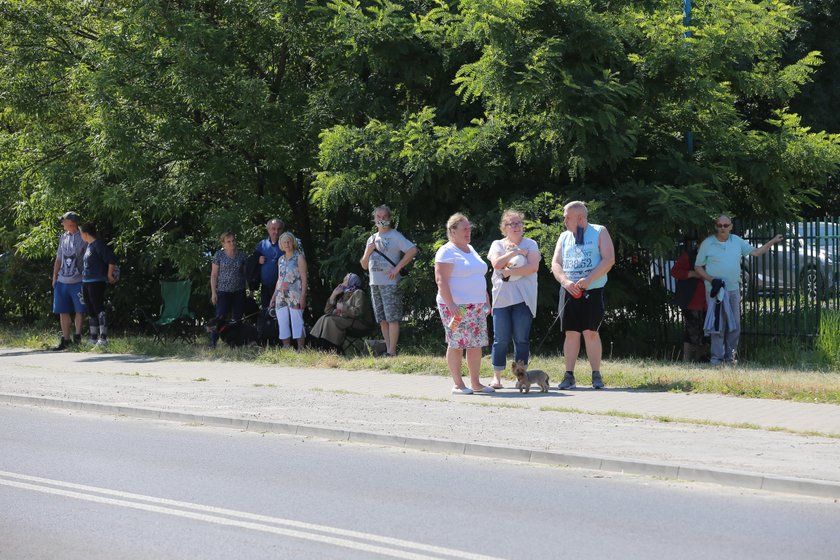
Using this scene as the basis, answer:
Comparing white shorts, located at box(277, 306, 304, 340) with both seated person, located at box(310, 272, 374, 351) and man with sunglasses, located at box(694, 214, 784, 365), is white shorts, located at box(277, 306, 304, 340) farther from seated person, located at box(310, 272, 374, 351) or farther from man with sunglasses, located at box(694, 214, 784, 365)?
man with sunglasses, located at box(694, 214, 784, 365)

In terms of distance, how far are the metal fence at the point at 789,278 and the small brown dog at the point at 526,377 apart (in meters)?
3.76

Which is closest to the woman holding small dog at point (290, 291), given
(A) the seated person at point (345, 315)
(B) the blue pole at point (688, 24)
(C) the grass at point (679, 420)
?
(A) the seated person at point (345, 315)

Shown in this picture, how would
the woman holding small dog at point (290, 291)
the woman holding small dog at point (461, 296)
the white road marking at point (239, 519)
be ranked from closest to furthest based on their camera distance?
the white road marking at point (239, 519), the woman holding small dog at point (461, 296), the woman holding small dog at point (290, 291)

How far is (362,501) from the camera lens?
772 centimetres

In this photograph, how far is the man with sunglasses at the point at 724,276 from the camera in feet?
48.1

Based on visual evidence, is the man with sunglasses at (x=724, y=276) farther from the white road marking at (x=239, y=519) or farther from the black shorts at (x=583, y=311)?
the white road marking at (x=239, y=519)

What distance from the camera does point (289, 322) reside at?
16.7 meters

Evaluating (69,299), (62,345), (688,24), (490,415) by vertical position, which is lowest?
(490,415)

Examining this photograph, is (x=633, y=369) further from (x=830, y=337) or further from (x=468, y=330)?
→ (x=830, y=337)

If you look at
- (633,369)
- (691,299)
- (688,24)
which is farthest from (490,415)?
(688,24)

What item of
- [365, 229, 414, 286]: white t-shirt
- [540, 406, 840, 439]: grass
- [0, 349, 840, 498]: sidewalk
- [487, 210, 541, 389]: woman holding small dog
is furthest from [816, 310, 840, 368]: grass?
[365, 229, 414, 286]: white t-shirt

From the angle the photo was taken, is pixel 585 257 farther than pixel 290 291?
No

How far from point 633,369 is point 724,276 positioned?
2015 millimetres

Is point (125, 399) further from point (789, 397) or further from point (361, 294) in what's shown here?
point (789, 397)
